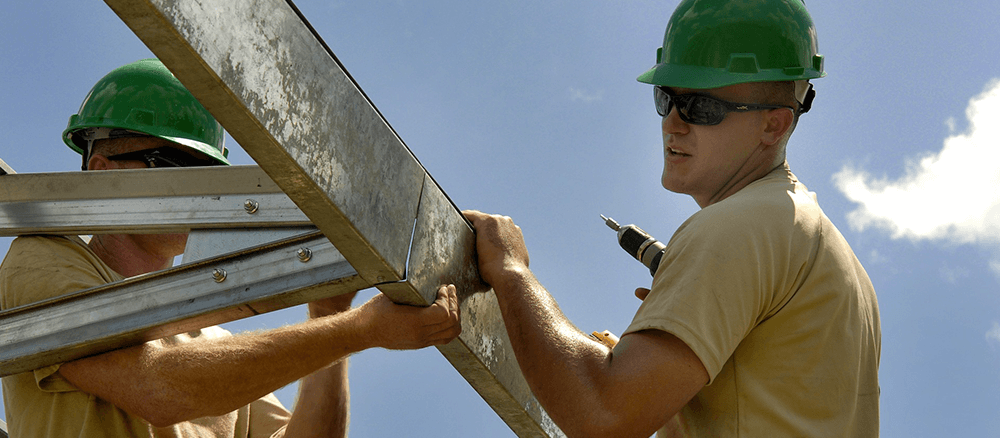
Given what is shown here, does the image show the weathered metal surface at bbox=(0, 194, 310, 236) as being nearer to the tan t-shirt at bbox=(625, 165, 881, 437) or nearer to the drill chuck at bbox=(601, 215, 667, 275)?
the tan t-shirt at bbox=(625, 165, 881, 437)

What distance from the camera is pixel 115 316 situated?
2814 mm

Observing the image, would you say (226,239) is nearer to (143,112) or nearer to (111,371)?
(111,371)

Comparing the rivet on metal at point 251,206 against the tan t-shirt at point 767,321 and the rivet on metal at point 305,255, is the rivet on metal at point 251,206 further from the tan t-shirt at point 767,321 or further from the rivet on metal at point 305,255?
the tan t-shirt at point 767,321

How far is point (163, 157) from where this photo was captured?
3.80 m

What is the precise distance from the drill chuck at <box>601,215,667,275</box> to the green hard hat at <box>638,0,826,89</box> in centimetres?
78

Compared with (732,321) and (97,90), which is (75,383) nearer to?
(97,90)

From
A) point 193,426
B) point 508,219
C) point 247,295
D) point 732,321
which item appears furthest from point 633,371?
point 193,426

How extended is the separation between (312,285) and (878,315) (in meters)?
1.59

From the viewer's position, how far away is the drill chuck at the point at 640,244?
134 inches

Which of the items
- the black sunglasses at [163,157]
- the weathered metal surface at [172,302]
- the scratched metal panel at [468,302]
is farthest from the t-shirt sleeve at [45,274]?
the scratched metal panel at [468,302]

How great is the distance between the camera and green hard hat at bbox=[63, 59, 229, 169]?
3863mm

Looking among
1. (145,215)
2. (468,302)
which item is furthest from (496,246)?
(145,215)

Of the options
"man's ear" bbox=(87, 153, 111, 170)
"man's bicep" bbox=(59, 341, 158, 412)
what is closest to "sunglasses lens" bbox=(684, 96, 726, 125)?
"man's bicep" bbox=(59, 341, 158, 412)

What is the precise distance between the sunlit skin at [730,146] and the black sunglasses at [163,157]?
2.17 m
